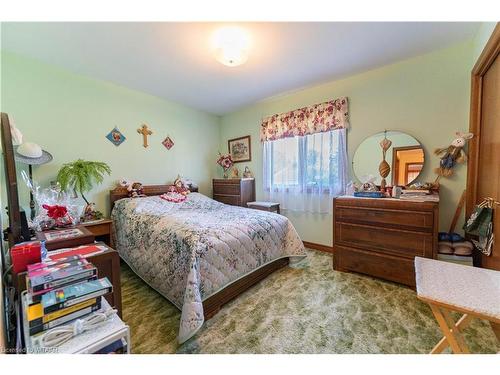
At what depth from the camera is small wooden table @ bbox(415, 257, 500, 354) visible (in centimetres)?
85

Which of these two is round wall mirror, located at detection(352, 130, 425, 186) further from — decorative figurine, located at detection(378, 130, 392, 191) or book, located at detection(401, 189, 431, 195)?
book, located at detection(401, 189, 431, 195)

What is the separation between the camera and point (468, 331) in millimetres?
1411

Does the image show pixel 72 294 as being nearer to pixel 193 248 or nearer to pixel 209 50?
pixel 193 248

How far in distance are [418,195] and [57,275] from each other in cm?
270

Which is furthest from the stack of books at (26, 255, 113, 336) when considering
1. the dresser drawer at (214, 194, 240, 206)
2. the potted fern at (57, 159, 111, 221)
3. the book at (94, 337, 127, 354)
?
→ the dresser drawer at (214, 194, 240, 206)

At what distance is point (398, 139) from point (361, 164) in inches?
18.2

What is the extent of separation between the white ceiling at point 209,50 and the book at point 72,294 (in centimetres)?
186

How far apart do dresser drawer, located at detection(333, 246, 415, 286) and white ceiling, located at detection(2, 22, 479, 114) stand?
206 centimetres

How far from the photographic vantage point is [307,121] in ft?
9.68

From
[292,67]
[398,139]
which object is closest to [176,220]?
[292,67]

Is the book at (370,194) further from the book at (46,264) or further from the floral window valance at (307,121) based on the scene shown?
the book at (46,264)

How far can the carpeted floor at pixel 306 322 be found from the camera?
4.29 feet

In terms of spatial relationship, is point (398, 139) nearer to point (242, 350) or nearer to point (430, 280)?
point (430, 280)

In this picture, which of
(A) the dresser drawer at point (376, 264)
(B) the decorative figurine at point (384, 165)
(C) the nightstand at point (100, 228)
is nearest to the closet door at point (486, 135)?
(A) the dresser drawer at point (376, 264)
